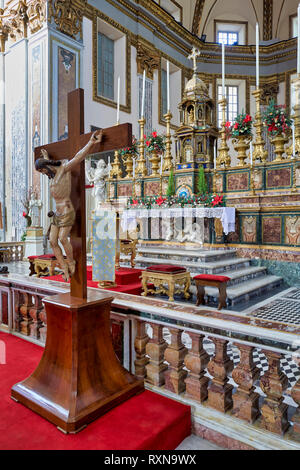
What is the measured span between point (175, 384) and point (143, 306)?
1.70ft

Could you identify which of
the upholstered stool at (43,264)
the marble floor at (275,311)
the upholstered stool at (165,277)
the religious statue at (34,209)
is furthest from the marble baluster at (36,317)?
the religious statue at (34,209)

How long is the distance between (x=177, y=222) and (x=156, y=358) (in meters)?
6.14

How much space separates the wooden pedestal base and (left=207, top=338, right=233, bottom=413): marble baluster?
18.7 inches

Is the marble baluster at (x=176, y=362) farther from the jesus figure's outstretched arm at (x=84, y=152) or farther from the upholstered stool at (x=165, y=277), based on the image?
the upholstered stool at (x=165, y=277)

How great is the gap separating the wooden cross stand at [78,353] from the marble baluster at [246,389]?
641 millimetres

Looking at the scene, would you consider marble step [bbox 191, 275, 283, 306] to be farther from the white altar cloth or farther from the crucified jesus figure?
the crucified jesus figure

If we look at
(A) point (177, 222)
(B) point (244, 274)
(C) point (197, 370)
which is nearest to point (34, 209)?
(A) point (177, 222)

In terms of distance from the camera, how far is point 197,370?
1.99m

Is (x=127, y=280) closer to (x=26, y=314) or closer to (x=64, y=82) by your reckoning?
(x=26, y=314)

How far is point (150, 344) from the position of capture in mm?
2238
